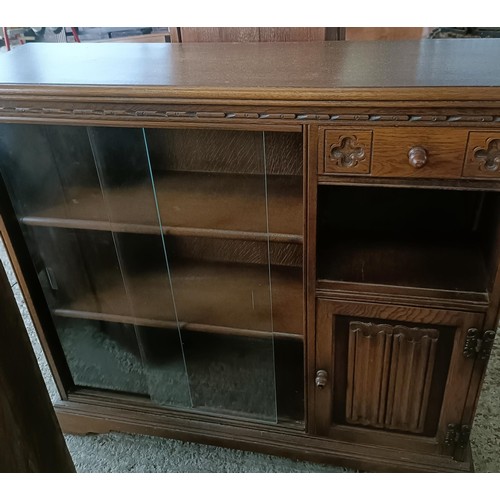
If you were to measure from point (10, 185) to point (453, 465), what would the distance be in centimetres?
96

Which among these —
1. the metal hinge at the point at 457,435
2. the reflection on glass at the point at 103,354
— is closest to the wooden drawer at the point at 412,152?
the metal hinge at the point at 457,435

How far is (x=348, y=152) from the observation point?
28.2 inches

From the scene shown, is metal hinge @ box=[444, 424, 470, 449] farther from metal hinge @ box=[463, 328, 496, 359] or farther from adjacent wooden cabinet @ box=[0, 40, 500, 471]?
metal hinge @ box=[463, 328, 496, 359]

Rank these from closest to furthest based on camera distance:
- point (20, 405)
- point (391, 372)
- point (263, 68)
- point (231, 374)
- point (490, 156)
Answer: point (20, 405) → point (490, 156) → point (263, 68) → point (391, 372) → point (231, 374)

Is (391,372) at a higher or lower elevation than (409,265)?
lower

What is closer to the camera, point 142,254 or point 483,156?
point 483,156

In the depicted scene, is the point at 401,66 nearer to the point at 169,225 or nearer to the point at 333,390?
the point at 169,225

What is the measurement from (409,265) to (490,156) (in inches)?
9.8

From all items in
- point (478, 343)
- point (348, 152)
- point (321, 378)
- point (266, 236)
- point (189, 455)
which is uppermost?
point (348, 152)

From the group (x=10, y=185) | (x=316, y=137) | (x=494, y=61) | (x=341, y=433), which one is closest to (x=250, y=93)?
(x=316, y=137)

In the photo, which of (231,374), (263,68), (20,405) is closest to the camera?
(20,405)

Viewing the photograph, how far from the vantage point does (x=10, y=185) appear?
3.04 ft

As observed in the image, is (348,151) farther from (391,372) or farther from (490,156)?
(391,372)

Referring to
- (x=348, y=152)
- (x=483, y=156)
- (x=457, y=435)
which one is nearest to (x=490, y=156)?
(x=483, y=156)
